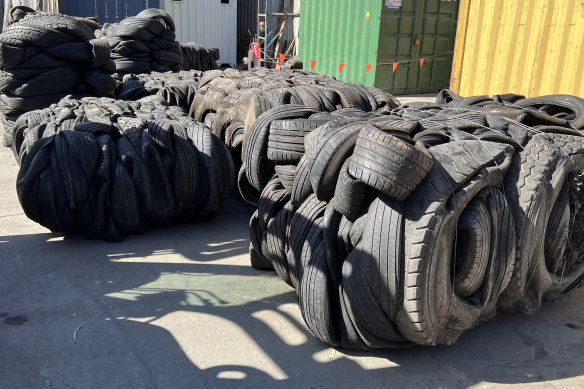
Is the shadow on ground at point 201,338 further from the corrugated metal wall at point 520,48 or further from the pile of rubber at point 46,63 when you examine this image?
the corrugated metal wall at point 520,48

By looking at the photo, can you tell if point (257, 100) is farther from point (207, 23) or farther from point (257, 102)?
point (207, 23)

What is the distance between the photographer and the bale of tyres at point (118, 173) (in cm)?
401

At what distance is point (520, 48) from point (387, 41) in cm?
519

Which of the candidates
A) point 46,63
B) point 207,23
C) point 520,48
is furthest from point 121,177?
point 207,23

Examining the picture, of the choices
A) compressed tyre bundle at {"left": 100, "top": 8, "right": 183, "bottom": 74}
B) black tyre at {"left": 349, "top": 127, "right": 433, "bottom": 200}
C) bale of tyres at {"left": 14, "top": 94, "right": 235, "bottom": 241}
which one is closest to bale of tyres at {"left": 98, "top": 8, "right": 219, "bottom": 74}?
compressed tyre bundle at {"left": 100, "top": 8, "right": 183, "bottom": 74}

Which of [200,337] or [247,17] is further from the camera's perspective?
[247,17]

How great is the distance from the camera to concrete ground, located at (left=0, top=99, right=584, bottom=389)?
8.45 ft

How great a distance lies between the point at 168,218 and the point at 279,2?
16.9 m

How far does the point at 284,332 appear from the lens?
9.76 ft

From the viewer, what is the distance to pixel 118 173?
414cm

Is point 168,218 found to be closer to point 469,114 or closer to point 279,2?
point 469,114

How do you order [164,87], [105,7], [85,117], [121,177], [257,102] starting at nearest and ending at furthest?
[121,177] → [257,102] → [85,117] → [164,87] → [105,7]

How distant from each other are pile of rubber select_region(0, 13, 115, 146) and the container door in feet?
23.3

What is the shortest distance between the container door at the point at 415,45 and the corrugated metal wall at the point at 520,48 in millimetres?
4000
